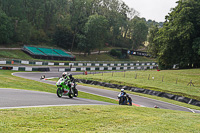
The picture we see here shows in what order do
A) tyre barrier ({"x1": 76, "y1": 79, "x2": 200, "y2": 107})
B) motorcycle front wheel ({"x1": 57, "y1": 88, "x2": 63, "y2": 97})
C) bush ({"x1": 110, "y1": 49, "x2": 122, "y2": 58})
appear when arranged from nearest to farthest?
1. motorcycle front wheel ({"x1": 57, "y1": 88, "x2": 63, "y2": 97})
2. tyre barrier ({"x1": 76, "y1": 79, "x2": 200, "y2": 107})
3. bush ({"x1": 110, "y1": 49, "x2": 122, "y2": 58})

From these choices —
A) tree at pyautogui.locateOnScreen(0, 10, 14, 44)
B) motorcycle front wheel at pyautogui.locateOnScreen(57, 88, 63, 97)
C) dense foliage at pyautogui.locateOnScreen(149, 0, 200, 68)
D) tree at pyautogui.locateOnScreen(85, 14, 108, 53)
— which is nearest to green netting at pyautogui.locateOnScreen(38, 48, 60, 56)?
tree at pyautogui.locateOnScreen(0, 10, 14, 44)

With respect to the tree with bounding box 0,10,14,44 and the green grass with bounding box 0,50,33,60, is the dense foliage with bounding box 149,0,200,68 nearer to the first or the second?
the green grass with bounding box 0,50,33,60

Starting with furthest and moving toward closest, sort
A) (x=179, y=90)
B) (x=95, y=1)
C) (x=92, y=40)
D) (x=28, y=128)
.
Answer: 1. (x=95, y=1)
2. (x=92, y=40)
3. (x=179, y=90)
4. (x=28, y=128)

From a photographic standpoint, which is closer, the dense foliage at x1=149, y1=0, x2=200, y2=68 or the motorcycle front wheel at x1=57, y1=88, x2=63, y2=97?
the motorcycle front wheel at x1=57, y1=88, x2=63, y2=97

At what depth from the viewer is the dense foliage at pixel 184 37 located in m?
49.5

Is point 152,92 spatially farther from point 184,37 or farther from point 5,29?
point 5,29

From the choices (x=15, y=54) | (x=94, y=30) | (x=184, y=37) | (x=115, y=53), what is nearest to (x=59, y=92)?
(x=184, y=37)

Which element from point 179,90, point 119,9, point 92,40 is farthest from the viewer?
point 119,9

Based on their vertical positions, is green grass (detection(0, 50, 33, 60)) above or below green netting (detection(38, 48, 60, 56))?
below

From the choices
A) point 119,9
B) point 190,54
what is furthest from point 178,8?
point 119,9

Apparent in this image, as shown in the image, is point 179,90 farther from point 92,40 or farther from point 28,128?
point 92,40

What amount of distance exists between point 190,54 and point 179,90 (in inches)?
904

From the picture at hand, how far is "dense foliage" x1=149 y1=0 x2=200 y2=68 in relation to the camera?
162 ft

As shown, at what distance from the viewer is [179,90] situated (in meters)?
30.0
